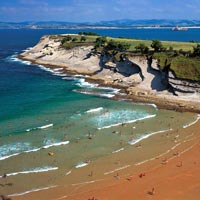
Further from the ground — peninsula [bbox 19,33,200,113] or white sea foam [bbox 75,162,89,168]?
peninsula [bbox 19,33,200,113]

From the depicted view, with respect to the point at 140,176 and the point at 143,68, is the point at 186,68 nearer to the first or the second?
the point at 143,68

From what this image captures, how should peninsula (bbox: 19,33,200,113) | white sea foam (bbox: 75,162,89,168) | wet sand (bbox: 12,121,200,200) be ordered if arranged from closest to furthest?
1. wet sand (bbox: 12,121,200,200)
2. white sea foam (bbox: 75,162,89,168)
3. peninsula (bbox: 19,33,200,113)

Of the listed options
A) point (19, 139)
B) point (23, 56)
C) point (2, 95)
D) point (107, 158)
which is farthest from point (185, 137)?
point (23, 56)

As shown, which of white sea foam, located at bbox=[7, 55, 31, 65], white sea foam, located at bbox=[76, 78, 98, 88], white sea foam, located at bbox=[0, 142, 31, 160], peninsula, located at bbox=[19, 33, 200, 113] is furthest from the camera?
white sea foam, located at bbox=[7, 55, 31, 65]

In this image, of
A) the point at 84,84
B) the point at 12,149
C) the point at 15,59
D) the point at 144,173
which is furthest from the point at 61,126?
the point at 15,59

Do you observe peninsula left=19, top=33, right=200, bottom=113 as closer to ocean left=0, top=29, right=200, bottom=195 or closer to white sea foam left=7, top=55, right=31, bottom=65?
ocean left=0, top=29, right=200, bottom=195

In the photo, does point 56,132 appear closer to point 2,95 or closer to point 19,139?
point 19,139

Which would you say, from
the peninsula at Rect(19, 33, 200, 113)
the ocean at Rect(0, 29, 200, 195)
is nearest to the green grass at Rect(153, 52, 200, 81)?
the peninsula at Rect(19, 33, 200, 113)
